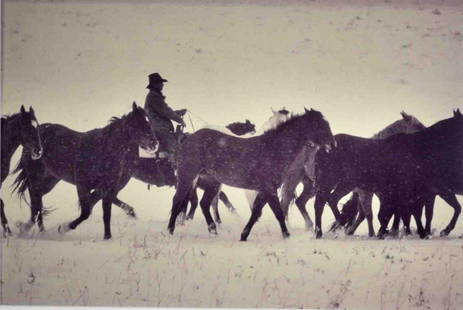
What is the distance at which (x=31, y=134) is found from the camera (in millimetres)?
3904

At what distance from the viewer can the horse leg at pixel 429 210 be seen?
12.5 ft

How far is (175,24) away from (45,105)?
110 cm

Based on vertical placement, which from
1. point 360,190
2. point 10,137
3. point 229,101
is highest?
point 229,101

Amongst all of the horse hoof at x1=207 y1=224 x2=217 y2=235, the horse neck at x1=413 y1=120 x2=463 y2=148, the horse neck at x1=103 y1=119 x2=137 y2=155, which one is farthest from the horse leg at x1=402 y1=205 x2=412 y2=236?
the horse neck at x1=103 y1=119 x2=137 y2=155

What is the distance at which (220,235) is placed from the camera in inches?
151

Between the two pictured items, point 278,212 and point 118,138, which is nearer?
point 278,212

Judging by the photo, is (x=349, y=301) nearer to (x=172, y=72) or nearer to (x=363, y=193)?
(x=363, y=193)

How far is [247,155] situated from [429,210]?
133cm

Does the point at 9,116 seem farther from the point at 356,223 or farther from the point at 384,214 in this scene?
the point at 384,214

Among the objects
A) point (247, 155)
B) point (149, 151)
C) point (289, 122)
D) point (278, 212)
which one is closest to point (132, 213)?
point (149, 151)

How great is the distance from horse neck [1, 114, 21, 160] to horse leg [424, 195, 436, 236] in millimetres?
2916

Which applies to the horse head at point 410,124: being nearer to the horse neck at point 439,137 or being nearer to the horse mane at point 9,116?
the horse neck at point 439,137

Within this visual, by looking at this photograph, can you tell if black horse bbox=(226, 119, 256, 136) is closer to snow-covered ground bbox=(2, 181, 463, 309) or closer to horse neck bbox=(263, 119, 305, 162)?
horse neck bbox=(263, 119, 305, 162)

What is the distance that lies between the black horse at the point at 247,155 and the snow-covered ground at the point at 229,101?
0.10 meters
